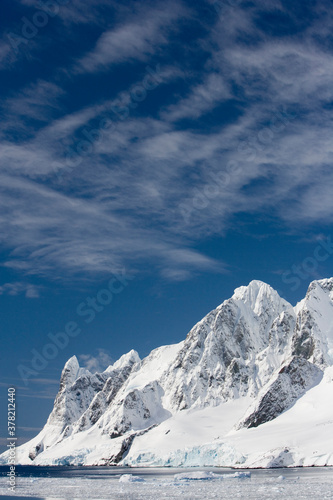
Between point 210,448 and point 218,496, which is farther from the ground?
point 210,448

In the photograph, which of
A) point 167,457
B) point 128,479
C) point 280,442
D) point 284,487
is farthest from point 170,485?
point 167,457

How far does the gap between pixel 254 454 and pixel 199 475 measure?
40739 millimetres

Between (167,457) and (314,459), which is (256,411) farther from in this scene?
(314,459)

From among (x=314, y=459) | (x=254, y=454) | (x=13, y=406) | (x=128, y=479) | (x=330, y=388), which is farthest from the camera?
(x=330, y=388)

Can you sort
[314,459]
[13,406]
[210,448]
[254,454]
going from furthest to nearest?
1. [210,448]
2. [254,454]
3. [314,459]
4. [13,406]

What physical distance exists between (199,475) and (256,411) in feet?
299

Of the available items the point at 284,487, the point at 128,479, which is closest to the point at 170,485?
the point at 128,479

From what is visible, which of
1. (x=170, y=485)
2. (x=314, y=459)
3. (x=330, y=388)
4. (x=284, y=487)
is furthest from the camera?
(x=330, y=388)

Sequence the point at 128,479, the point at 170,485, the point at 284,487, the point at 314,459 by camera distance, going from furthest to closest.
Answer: the point at 314,459 < the point at 128,479 < the point at 170,485 < the point at 284,487

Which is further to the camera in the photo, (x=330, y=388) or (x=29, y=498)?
(x=330, y=388)

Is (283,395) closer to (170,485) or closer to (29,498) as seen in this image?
(170,485)

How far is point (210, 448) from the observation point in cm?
16288

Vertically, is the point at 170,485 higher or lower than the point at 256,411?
lower

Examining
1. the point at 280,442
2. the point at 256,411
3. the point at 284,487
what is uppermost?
the point at 256,411
